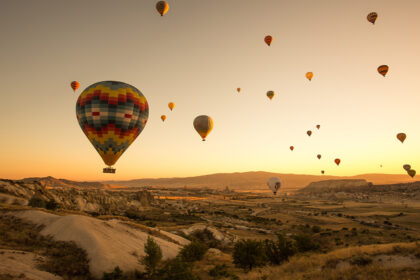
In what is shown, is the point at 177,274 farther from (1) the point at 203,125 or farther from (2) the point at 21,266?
(1) the point at 203,125

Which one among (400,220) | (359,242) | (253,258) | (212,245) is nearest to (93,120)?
(212,245)

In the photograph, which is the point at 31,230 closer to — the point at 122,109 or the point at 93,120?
the point at 93,120

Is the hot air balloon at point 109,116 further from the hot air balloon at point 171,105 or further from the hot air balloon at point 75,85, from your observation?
the hot air balloon at point 171,105

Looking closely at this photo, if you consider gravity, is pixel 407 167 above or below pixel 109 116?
below

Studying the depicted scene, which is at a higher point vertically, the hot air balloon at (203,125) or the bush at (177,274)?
the hot air balloon at (203,125)

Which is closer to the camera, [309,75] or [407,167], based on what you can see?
[309,75]

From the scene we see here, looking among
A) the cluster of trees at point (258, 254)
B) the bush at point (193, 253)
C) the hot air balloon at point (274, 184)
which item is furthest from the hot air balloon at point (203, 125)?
the hot air balloon at point (274, 184)

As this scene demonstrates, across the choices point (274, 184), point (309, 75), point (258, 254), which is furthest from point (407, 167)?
point (258, 254)

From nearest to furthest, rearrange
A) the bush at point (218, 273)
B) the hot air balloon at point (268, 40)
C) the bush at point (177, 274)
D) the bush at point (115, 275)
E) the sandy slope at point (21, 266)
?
1. the sandy slope at point (21, 266)
2. the bush at point (177, 274)
3. the bush at point (115, 275)
4. the bush at point (218, 273)
5. the hot air balloon at point (268, 40)
